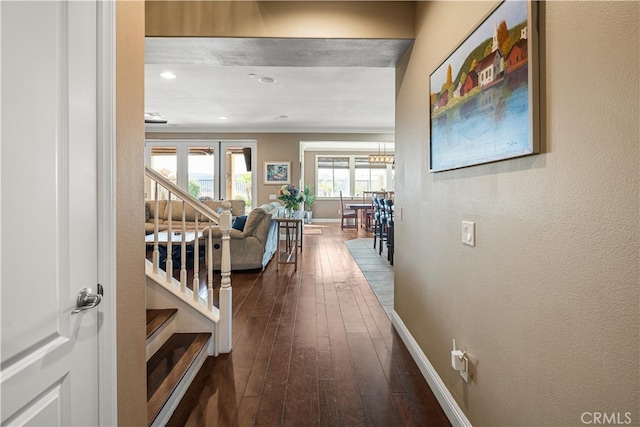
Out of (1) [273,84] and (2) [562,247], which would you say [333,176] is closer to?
(1) [273,84]

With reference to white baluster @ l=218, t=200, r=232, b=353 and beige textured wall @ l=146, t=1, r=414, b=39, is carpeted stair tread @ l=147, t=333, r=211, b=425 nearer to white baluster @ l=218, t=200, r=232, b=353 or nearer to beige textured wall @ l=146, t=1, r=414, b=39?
white baluster @ l=218, t=200, r=232, b=353

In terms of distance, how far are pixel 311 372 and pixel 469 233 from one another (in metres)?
1.34

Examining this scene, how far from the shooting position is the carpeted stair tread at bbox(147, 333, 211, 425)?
1.52 meters

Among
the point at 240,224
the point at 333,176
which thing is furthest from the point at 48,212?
the point at 333,176

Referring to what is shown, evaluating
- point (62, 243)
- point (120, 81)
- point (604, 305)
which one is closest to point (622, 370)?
point (604, 305)

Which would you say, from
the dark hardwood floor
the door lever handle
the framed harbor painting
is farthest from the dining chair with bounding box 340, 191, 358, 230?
the door lever handle

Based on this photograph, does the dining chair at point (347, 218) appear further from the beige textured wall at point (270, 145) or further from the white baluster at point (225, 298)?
the white baluster at point (225, 298)

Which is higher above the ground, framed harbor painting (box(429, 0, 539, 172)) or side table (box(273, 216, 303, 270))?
framed harbor painting (box(429, 0, 539, 172))

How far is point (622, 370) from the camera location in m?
0.75

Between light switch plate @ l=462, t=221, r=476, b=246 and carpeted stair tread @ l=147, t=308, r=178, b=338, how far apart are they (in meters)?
1.87

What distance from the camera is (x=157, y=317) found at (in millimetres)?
2074

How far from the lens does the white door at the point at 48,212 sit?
0.68m

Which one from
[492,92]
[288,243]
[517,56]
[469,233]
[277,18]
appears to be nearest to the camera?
[517,56]

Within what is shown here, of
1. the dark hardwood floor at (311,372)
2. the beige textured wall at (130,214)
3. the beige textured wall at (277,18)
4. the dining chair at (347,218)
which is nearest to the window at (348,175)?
the dining chair at (347,218)
